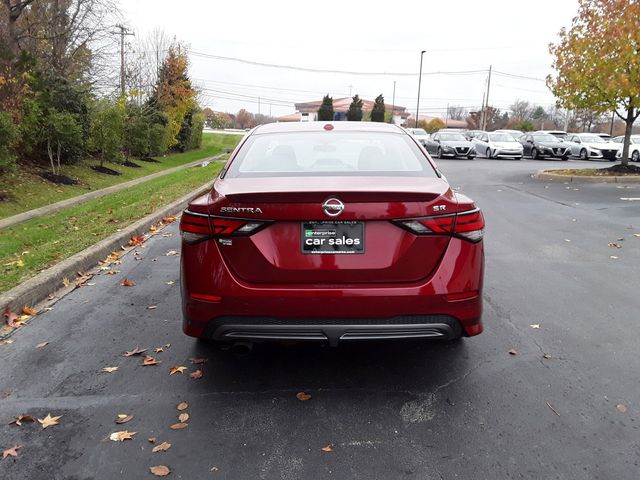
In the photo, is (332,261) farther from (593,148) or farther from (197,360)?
(593,148)

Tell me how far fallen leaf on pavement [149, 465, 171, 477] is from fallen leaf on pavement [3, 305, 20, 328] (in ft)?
8.17

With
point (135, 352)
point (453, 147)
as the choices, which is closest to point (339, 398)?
point (135, 352)

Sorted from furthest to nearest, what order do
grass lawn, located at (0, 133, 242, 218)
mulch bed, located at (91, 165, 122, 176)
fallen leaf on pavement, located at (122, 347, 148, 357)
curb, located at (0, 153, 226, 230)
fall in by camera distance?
1. mulch bed, located at (91, 165, 122, 176)
2. grass lawn, located at (0, 133, 242, 218)
3. curb, located at (0, 153, 226, 230)
4. fallen leaf on pavement, located at (122, 347, 148, 357)

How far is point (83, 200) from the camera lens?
45.0 ft

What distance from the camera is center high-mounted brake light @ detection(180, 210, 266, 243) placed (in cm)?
302

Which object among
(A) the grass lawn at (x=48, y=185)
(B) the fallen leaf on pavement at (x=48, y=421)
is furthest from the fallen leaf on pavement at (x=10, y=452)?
(A) the grass lawn at (x=48, y=185)

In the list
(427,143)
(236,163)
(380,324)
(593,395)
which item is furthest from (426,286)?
(427,143)

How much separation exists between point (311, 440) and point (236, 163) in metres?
1.91

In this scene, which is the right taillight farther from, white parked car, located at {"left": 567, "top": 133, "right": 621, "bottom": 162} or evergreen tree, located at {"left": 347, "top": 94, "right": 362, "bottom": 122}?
evergreen tree, located at {"left": 347, "top": 94, "right": 362, "bottom": 122}

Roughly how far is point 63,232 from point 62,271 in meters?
2.79

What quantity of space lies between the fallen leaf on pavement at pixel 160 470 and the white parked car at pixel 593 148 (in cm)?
2872

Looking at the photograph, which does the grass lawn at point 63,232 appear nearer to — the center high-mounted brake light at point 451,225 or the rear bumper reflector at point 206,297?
the rear bumper reflector at point 206,297

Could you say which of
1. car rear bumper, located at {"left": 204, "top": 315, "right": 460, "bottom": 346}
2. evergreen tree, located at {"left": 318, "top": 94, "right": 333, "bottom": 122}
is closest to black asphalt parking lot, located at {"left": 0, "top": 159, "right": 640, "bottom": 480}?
car rear bumper, located at {"left": 204, "top": 315, "right": 460, "bottom": 346}

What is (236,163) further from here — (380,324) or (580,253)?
(580,253)
